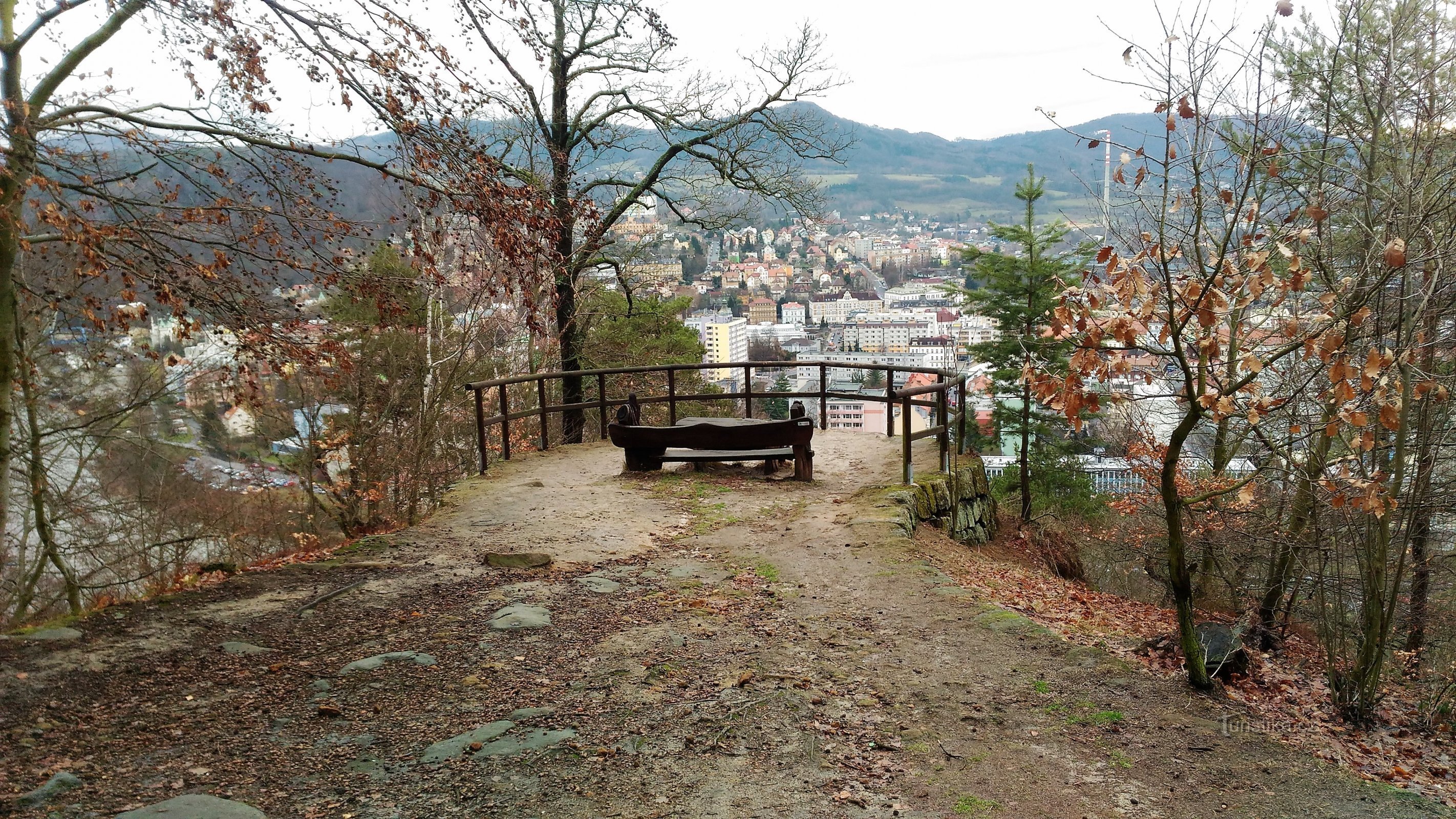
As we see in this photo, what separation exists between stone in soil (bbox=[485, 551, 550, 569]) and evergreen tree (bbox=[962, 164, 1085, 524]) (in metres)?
15.4

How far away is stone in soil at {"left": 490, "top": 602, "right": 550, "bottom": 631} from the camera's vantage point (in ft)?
17.1

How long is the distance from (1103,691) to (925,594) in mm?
1706

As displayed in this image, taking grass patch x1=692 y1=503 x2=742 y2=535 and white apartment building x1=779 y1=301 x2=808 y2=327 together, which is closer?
grass patch x1=692 y1=503 x2=742 y2=535

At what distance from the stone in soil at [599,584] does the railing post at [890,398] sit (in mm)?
3736

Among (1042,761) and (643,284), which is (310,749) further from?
(643,284)

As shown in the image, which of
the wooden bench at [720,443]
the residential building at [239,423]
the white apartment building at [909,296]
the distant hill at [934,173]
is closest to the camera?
the wooden bench at [720,443]

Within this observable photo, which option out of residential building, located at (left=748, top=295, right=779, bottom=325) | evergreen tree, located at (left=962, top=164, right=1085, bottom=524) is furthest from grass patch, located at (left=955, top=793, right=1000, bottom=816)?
residential building, located at (left=748, top=295, right=779, bottom=325)

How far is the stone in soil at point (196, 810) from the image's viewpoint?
289cm

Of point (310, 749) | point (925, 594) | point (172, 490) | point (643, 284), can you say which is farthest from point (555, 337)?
point (310, 749)

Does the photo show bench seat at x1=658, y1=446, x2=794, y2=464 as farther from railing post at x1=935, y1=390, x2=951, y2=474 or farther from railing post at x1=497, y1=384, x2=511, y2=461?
railing post at x1=497, y1=384, x2=511, y2=461

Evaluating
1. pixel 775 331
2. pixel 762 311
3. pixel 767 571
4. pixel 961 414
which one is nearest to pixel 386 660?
pixel 767 571

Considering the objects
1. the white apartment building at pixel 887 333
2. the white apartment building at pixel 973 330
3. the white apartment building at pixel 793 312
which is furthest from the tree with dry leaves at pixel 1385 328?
the white apartment building at pixel 793 312

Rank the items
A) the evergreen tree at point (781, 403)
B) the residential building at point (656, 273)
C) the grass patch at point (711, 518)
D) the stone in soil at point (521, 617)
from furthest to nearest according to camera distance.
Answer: the evergreen tree at point (781, 403), the residential building at point (656, 273), the grass patch at point (711, 518), the stone in soil at point (521, 617)

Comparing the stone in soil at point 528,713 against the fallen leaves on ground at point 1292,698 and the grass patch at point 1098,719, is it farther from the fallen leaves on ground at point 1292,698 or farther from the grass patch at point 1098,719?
the fallen leaves on ground at point 1292,698
